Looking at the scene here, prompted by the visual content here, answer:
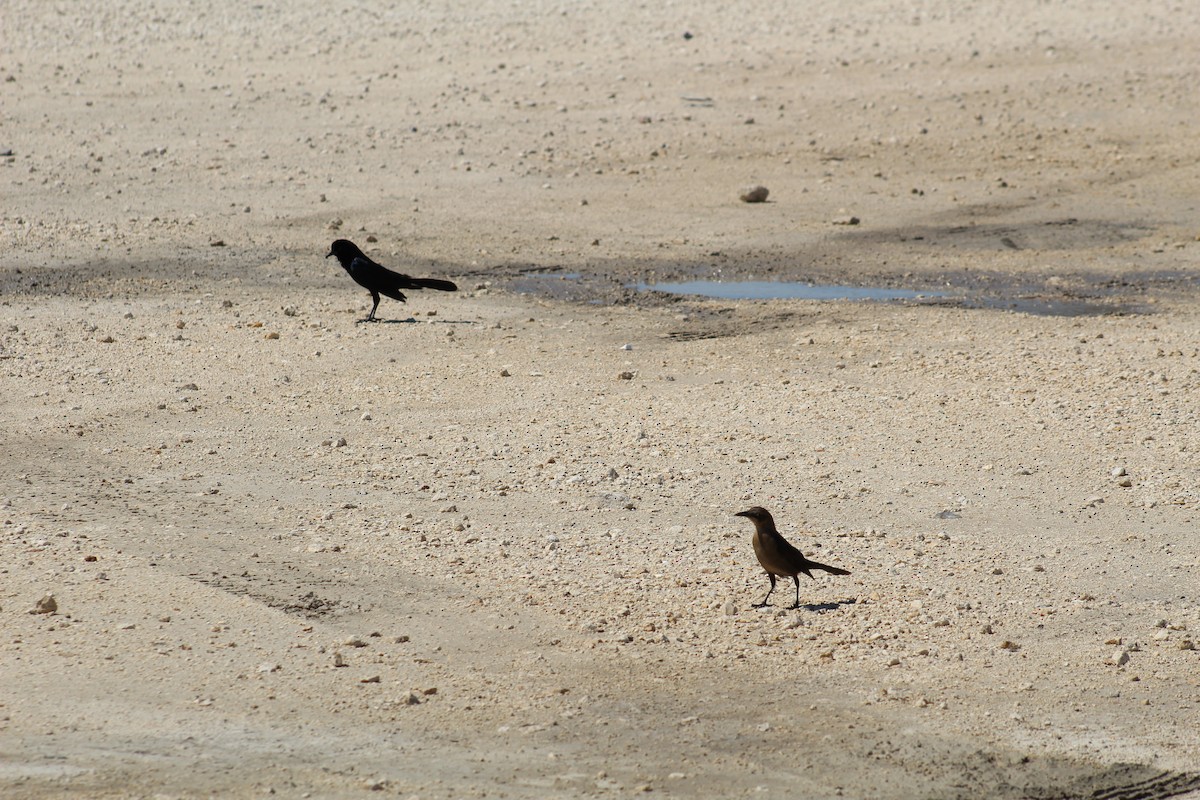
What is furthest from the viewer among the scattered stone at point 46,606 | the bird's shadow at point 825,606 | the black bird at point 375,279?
Answer: the black bird at point 375,279

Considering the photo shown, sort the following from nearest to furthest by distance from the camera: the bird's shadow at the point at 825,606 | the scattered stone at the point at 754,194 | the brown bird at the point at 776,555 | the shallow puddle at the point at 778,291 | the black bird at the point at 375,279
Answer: the brown bird at the point at 776,555, the bird's shadow at the point at 825,606, the black bird at the point at 375,279, the shallow puddle at the point at 778,291, the scattered stone at the point at 754,194

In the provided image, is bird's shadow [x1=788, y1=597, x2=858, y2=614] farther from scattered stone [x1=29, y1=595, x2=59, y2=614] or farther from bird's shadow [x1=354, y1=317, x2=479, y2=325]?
bird's shadow [x1=354, y1=317, x2=479, y2=325]

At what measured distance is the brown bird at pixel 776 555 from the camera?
623 centimetres

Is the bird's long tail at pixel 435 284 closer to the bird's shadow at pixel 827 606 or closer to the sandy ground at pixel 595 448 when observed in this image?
the sandy ground at pixel 595 448

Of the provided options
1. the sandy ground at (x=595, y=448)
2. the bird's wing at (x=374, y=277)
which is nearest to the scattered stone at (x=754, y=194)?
the sandy ground at (x=595, y=448)

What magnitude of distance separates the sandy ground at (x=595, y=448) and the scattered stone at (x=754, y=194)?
0.87ft

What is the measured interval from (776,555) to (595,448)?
2.33 m

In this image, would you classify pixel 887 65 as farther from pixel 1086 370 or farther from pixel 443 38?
pixel 1086 370

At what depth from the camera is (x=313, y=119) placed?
18.7 m

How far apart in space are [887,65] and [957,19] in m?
3.25

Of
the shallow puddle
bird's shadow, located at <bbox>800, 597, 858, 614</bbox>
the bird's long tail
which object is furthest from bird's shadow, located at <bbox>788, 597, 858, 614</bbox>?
the bird's long tail

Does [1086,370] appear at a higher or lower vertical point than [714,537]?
higher

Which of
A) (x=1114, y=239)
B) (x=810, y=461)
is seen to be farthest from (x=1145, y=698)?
(x=1114, y=239)

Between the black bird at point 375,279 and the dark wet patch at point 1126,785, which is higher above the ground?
the black bird at point 375,279
